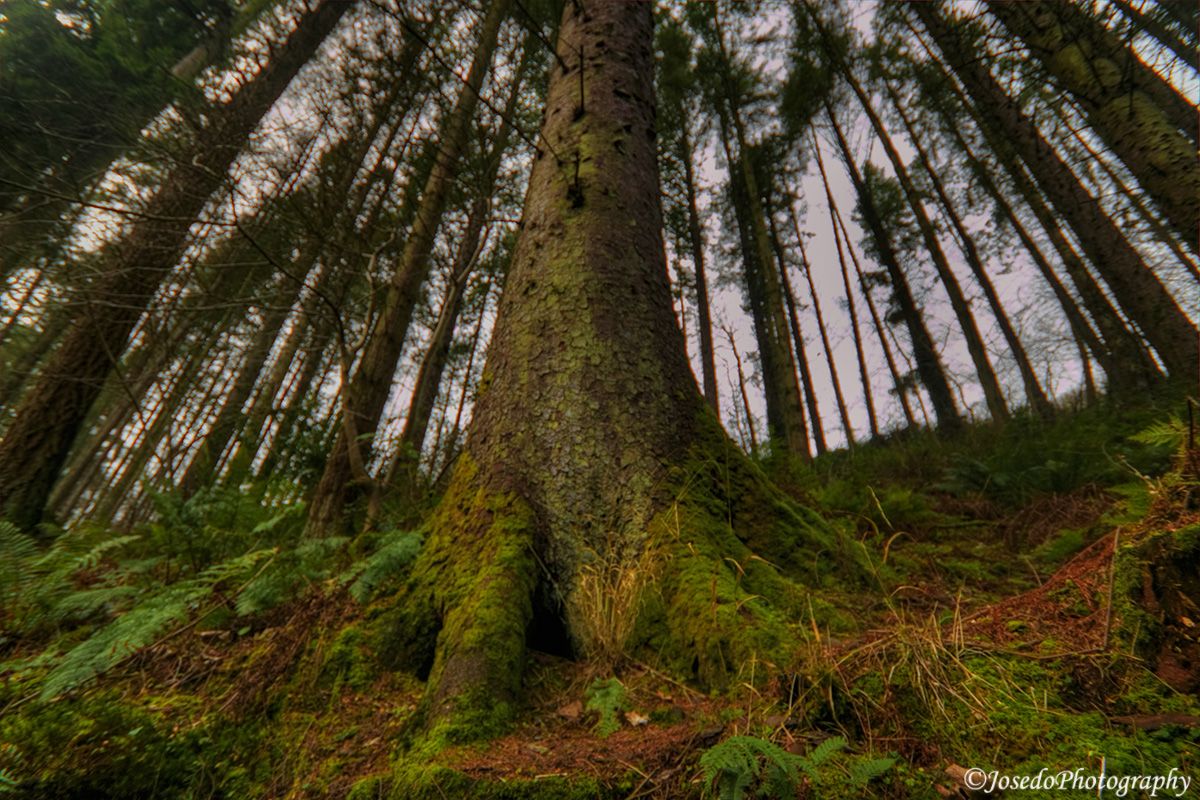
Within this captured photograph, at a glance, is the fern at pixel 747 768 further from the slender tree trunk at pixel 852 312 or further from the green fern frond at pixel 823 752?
the slender tree trunk at pixel 852 312

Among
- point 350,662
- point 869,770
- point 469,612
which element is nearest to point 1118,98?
point 869,770

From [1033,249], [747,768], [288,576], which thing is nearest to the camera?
[747,768]

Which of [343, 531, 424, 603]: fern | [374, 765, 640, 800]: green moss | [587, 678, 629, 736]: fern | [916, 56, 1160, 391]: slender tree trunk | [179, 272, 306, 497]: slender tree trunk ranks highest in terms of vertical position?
[916, 56, 1160, 391]: slender tree trunk

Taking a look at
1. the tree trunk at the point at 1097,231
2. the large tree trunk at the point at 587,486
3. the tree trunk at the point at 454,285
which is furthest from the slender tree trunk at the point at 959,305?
the large tree trunk at the point at 587,486

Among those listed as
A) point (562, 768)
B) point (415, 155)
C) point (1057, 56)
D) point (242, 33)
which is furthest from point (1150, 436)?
point (242, 33)

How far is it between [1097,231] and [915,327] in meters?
6.74

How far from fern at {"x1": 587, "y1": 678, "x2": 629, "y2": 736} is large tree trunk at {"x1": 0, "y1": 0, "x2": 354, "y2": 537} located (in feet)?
15.0

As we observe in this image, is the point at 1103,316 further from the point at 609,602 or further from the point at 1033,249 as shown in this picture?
the point at 609,602

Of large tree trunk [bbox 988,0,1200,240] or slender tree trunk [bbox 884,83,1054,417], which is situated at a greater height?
slender tree trunk [bbox 884,83,1054,417]

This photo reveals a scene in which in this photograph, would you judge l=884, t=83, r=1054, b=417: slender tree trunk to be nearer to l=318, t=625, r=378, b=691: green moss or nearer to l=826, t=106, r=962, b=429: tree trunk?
l=826, t=106, r=962, b=429: tree trunk

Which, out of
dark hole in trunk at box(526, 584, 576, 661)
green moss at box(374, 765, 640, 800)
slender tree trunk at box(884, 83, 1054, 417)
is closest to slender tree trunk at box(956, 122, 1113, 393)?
slender tree trunk at box(884, 83, 1054, 417)

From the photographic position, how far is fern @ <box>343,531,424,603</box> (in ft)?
5.71

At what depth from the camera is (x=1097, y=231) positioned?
15.8ft

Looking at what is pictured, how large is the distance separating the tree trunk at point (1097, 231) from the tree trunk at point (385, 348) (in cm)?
504
